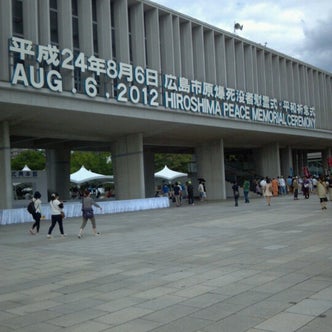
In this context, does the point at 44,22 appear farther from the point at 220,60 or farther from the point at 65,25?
the point at 220,60

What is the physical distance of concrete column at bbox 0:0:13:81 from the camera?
68.4ft

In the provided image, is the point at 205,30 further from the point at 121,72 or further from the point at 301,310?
the point at 301,310

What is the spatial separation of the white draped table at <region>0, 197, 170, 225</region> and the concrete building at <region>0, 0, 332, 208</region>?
8.00 feet

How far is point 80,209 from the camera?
2553 centimetres

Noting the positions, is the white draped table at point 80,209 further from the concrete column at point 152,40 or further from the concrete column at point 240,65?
the concrete column at point 240,65

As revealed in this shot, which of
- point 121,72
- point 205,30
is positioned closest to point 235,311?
point 121,72

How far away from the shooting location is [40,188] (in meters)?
29.9

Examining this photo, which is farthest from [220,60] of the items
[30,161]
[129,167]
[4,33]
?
[30,161]

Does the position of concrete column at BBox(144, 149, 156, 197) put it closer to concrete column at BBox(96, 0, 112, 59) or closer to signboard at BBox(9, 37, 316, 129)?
signboard at BBox(9, 37, 316, 129)

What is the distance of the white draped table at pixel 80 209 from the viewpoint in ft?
71.3


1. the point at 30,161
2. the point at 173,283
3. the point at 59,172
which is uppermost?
the point at 30,161

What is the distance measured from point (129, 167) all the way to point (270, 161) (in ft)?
66.5

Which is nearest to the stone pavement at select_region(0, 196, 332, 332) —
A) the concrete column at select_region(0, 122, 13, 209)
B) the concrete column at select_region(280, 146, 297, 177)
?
the concrete column at select_region(0, 122, 13, 209)

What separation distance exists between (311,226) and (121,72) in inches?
596
